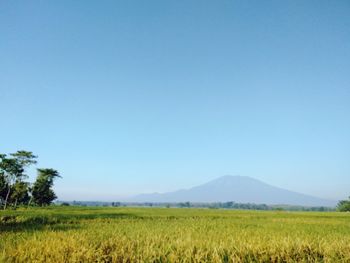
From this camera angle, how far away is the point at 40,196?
62438 mm

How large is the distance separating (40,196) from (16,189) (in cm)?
1290

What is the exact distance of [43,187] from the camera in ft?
204

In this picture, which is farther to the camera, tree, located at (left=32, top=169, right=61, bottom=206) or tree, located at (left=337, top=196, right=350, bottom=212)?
tree, located at (left=337, top=196, right=350, bottom=212)

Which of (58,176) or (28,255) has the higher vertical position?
(58,176)

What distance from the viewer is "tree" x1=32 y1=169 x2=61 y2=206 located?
202 ft

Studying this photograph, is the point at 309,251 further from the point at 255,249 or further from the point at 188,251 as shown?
the point at 188,251

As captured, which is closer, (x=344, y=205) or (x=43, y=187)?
(x=43, y=187)

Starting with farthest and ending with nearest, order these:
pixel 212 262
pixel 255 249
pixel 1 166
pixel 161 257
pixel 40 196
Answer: pixel 40 196
pixel 1 166
pixel 255 249
pixel 161 257
pixel 212 262

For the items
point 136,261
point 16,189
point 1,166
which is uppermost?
point 1,166

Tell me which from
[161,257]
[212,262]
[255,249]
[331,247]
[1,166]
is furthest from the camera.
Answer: [1,166]

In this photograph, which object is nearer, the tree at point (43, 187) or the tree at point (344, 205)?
the tree at point (43, 187)

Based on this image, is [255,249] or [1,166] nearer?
[255,249]

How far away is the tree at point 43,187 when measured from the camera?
2430 inches

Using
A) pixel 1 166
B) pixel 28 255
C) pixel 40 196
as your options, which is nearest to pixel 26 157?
pixel 1 166
